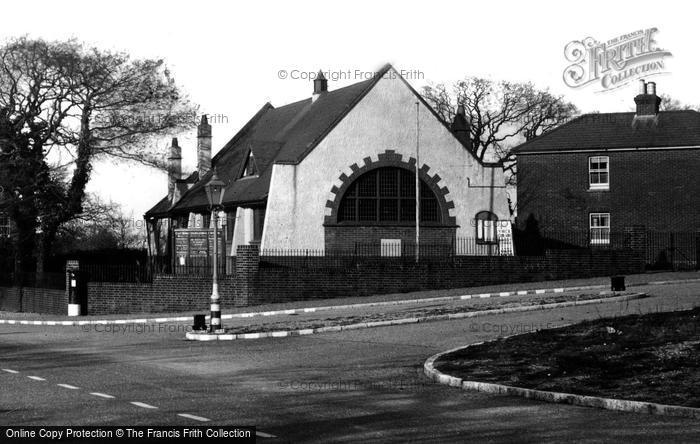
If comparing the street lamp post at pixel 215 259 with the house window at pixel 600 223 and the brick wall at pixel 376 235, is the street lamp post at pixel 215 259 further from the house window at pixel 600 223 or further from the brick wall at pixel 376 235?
the house window at pixel 600 223

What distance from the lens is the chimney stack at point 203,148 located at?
63.0 m

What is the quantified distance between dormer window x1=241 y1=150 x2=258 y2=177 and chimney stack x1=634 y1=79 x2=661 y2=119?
19217 millimetres

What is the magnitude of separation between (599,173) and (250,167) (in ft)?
56.6

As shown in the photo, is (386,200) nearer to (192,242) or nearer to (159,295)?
(192,242)

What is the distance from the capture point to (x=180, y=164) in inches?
2697

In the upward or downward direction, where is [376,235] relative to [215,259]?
upward

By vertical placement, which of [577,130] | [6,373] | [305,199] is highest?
[577,130]

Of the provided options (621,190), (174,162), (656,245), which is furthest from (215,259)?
(174,162)

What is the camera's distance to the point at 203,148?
209 feet

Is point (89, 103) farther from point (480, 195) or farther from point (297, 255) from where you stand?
point (480, 195)

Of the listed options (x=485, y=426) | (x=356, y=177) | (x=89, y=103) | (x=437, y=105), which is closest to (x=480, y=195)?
(x=356, y=177)

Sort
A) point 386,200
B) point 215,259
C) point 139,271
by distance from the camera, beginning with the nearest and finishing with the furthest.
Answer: point 215,259 < point 139,271 < point 386,200

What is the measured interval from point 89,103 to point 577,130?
24.1m

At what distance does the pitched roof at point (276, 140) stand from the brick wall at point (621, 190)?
28.9 feet
